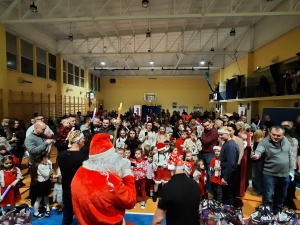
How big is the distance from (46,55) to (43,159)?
34.5ft

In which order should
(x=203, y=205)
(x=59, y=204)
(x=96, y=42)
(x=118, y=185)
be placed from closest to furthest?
(x=118, y=185) < (x=203, y=205) < (x=59, y=204) < (x=96, y=42)

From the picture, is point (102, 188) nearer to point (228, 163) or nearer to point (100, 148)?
point (100, 148)

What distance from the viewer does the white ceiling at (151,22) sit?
7910 mm

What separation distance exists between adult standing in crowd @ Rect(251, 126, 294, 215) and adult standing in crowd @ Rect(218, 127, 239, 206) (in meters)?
0.26

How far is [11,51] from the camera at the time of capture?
379 inches

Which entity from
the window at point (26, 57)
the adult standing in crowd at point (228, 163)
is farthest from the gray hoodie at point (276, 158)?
the window at point (26, 57)

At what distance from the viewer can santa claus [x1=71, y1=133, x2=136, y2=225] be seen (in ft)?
5.52

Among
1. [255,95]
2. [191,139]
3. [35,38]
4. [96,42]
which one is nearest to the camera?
[191,139]

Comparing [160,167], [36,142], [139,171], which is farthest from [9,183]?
[160,167]

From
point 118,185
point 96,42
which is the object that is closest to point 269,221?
point 118,185

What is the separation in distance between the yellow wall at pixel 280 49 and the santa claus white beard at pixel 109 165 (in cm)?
1018

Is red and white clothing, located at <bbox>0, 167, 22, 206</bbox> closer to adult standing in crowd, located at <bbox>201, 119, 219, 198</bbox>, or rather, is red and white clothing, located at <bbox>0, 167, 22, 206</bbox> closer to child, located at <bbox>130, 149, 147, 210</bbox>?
child, located at <bbox>130, 149, 147, 210</bbox>

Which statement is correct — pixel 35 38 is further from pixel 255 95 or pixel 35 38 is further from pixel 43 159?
pixel 255 95

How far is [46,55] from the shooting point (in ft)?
41.2
